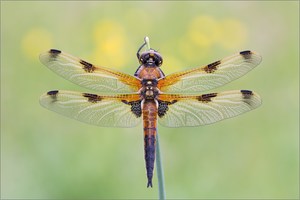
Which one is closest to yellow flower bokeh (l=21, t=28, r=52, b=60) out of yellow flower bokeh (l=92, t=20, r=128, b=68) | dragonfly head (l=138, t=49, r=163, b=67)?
yellow flower bokeh (l=92, t=20, r=128, b=68)

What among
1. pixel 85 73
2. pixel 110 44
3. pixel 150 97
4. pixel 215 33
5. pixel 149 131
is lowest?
pixel 149 131

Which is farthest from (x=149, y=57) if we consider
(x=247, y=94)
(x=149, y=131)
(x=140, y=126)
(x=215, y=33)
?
(x=215, y=33)

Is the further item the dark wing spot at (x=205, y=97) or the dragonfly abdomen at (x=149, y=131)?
the dark wing spot at (x=205, y=97)

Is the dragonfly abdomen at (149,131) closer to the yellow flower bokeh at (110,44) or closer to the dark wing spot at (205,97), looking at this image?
the dark wing spot at (205,97)

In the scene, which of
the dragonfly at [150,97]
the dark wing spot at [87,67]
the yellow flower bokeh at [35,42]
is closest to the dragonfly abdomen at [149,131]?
the dragonfly at [150,97]

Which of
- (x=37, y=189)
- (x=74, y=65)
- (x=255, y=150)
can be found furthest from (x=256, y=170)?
(x=74, y=65)

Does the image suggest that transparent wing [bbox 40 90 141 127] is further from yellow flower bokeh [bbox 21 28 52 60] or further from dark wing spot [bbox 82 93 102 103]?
yellow flower bokeh [bbox 21 28 52 60]

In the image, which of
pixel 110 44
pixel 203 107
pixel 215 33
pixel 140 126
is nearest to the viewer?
pixel 203 107

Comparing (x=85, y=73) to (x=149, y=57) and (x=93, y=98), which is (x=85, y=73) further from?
(x=149, y=57)
